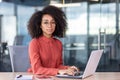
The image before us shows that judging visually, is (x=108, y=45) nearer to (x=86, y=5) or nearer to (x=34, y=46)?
Answer: (x=86, y=5)

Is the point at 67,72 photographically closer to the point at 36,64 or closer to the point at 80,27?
the point at 36,64

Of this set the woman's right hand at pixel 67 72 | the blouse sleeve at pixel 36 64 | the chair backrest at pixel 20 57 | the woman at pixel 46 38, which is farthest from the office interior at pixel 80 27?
the woman's right hand at pixel 67 72

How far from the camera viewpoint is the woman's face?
3.14m

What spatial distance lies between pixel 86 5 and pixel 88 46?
1.05m

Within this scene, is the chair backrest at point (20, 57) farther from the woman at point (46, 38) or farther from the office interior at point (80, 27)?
the office interior at point (80, 27)

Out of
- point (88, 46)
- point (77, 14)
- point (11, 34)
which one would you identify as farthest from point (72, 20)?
point (11, 34)

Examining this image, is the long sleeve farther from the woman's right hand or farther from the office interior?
the office interior

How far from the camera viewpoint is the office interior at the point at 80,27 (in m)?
8.38

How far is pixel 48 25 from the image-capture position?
3.13 metres

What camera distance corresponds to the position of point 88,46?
27.9 ft

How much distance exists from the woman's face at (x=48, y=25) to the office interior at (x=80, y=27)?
17.2 ft

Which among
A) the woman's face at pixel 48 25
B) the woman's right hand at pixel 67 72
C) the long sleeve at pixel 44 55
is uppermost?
the woman's face at pixel 48 25

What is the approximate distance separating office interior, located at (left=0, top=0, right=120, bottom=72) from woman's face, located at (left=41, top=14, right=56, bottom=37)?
207 inches

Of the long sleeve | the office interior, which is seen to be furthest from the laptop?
the office interior
